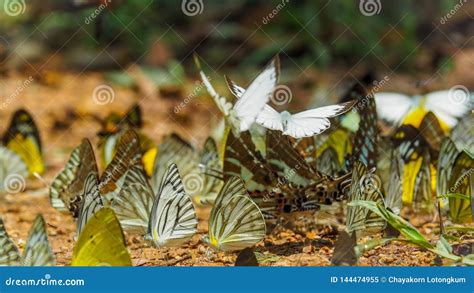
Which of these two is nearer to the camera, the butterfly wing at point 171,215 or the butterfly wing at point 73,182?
the butterfly wing at point 171,215

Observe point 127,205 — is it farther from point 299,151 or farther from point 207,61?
point 207,61

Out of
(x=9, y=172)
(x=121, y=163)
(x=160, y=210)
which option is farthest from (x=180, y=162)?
(x=160, y=210)

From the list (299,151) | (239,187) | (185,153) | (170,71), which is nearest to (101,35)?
(170,71)

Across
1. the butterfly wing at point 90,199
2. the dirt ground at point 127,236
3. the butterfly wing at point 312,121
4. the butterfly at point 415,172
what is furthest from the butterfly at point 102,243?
the butterfly at point 415,172
